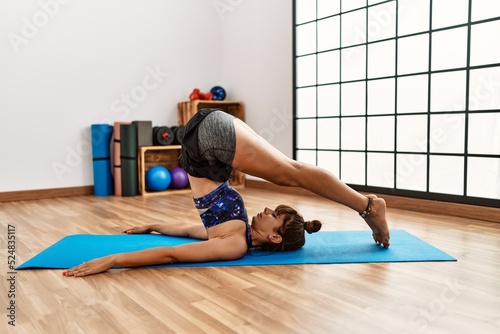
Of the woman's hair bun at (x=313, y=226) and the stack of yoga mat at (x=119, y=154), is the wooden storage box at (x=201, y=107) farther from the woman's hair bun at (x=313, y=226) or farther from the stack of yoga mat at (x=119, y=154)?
the woman's hair bun at (x=313, y=226)

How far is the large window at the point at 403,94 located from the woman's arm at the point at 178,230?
6.21 ft

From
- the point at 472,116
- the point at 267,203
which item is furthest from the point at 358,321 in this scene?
the point at 267,203

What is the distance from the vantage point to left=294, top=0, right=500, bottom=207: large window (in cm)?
327

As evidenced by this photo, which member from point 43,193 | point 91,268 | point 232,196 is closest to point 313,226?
point 232,196

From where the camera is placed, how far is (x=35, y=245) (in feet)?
8.61

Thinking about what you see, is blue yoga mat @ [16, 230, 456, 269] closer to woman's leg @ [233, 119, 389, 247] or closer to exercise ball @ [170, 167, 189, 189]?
woman's leg @ [233, 119, 389, 247]

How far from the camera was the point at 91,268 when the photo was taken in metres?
1.99

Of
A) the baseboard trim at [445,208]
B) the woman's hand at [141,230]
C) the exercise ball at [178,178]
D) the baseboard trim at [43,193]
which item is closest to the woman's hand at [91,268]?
the woman's hand at [141,230]

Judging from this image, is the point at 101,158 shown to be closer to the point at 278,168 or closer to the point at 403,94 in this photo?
the point at 403,94

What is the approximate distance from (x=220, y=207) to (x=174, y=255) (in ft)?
0.98

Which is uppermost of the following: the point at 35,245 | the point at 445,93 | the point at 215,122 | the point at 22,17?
the point at 22,17

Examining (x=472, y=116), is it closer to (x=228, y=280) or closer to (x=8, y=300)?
(x=228, y=280)

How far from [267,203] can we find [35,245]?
207 centimetres

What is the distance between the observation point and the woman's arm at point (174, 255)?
2002mm
